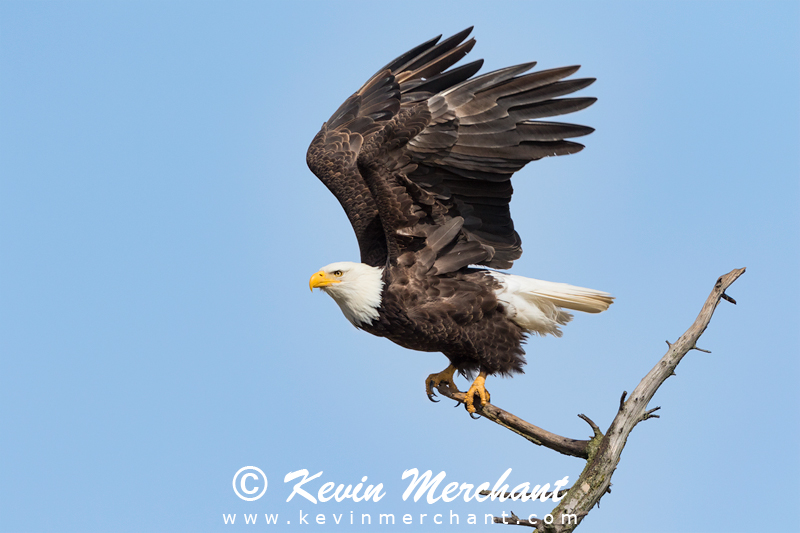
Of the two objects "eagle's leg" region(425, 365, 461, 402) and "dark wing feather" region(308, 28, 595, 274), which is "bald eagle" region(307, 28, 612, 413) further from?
"eagle's leg" region(425, 365, 461, 402)

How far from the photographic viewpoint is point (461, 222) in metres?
6.41

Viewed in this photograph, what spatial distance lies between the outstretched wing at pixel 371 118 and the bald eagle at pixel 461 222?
35mm

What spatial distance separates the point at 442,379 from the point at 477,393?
1.77ft

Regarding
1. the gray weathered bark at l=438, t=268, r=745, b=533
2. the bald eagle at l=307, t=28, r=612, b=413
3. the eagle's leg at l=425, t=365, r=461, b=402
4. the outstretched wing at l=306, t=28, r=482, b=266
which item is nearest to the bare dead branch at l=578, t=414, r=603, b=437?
the gray weathered bark at l=438, t=268, r=745, b=533

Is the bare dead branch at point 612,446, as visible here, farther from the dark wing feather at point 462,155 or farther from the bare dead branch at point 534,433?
the dark wing feather at point 462,155

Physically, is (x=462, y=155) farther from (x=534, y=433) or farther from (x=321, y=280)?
(x=534, y=433)

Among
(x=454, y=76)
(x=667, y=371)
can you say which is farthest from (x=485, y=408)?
(x=454, y=76)

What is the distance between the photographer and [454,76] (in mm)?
6484

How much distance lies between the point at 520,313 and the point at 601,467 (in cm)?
148

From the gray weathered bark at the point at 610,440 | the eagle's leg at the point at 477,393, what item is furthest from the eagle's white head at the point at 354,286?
the gray weathered bark at the point at 610,440

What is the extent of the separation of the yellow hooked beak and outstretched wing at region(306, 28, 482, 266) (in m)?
0.65

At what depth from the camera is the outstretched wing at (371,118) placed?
679 centimetres

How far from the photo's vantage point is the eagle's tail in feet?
21.7

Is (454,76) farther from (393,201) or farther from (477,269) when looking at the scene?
(477,269)
